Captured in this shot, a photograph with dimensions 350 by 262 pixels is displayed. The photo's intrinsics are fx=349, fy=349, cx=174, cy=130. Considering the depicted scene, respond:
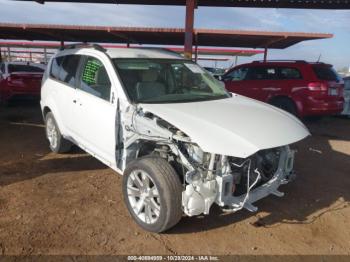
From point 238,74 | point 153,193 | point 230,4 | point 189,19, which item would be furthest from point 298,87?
point 153,193

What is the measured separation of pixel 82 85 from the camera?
4836mm

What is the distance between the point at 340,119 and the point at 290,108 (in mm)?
3044

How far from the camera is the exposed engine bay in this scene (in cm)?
329

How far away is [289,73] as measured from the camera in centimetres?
950

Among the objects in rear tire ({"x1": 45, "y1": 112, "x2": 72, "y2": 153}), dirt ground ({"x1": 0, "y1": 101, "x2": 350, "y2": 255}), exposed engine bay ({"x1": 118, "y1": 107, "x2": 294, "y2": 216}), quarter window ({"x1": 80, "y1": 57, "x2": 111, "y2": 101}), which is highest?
quarter window ({"x1": 80, "y1": 57, "x2": 111, "y2": 101})

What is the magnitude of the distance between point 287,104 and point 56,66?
6220mm

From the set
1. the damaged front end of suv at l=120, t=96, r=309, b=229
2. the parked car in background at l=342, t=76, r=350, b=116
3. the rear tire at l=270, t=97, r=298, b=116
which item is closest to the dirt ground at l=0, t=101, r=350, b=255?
the damaged front end of suv at l=120, t=96, r=309, b=229

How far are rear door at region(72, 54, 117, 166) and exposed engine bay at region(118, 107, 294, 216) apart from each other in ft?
0.92

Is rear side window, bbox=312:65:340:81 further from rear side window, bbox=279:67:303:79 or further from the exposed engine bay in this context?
the exposed engine bay

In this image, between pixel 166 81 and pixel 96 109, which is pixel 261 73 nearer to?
pixel 166 81

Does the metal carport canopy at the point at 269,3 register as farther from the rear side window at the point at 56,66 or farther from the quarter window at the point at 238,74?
the rear side window at the point at 56,66

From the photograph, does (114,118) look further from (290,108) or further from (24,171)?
(290,108)

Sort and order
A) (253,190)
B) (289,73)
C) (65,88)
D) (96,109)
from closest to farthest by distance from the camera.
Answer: (253,190)
(96,109)
(65,88)
(289,73)

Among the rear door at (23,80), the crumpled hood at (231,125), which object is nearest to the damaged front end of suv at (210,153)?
the crumpled hood at (231,125)
